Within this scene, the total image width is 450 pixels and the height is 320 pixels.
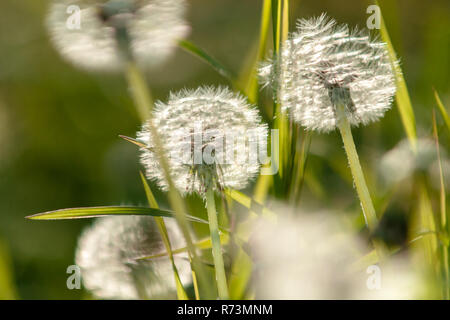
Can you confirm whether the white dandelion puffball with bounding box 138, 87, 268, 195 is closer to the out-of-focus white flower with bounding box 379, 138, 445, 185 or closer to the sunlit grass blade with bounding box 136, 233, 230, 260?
the sunlit grass blade with bounding box 136, 233, 230, 260

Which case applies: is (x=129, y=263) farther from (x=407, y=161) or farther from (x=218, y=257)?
(x=407, y=161)

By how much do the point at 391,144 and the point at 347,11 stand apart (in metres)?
0.30

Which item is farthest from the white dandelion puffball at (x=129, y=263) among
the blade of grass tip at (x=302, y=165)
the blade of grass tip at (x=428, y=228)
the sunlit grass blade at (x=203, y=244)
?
the blade of grass tip at (x=428, y=228)

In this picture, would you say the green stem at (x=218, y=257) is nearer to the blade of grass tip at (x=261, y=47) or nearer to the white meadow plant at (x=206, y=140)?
the white meadow plant at (x=206, y=140)

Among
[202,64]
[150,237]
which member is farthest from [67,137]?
[150,237]

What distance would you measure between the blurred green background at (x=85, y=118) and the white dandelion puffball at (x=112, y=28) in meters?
0.16

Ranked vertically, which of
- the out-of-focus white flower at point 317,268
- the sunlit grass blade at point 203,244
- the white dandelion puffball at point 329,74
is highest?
the white dandelion puffball at point 329,74

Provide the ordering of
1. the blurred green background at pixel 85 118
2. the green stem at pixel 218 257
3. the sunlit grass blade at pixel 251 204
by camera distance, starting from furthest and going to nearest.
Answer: the blurred green background at pixel 85 118 < the sunlit grass blade at pixel 251 204 < the green stem at pixel 218 257

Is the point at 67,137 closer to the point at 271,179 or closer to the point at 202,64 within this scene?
the point at 202,64

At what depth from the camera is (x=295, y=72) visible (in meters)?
0.48

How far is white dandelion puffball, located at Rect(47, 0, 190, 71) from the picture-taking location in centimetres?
43

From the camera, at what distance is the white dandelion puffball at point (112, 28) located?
0.43 metres

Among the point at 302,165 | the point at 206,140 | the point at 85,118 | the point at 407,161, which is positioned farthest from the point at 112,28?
the point at 85,118
